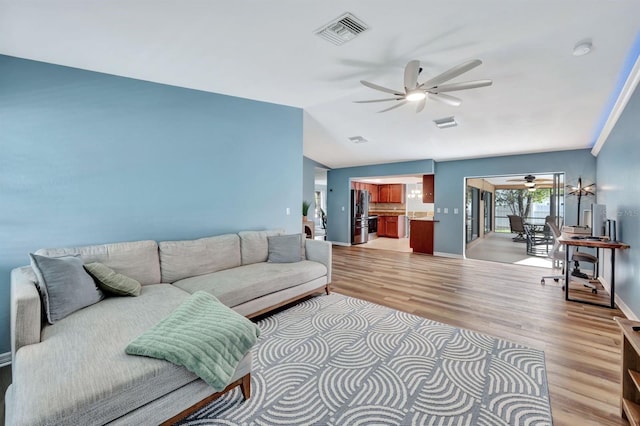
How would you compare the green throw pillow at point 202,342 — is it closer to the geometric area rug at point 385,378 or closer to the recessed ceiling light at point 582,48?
the geometric area rug at point 385,378

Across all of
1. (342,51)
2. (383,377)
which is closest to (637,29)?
(342,51)

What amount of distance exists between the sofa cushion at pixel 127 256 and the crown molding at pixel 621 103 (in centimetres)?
502

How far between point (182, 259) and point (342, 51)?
8.95 ft

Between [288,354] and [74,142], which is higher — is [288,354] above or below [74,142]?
below

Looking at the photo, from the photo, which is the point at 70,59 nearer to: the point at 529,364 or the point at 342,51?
the point at 342,51

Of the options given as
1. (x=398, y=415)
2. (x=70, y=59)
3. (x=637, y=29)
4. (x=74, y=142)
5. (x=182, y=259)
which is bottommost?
(x=398, y=415)

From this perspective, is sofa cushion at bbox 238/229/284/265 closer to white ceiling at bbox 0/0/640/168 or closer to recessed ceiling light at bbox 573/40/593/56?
white ceiling at bbox 0/0/640/168

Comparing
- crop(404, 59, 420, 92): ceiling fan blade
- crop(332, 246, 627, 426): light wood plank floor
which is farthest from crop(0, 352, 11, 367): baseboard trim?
crop(404, 59, 420, 92): ceiling fan blade

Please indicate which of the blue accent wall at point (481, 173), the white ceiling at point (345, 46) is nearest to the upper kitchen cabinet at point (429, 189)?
the blue accent wall at point (481, 173)

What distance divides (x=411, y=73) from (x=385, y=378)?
Result: 2578 mm

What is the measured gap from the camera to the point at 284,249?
360cm

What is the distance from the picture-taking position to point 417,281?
14.7 ft

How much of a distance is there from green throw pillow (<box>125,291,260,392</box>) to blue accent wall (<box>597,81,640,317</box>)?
3811mm

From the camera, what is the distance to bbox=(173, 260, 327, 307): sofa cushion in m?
2.58
